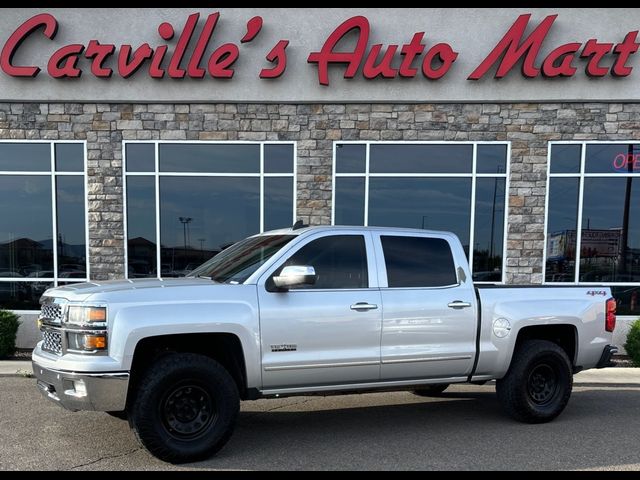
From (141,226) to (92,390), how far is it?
6.21m

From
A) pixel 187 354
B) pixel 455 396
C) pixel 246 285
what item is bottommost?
pixel 455 396

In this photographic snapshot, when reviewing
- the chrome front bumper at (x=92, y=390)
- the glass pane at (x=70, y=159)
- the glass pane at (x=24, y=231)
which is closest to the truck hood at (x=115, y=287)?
the chrome front bumper at (x=92, y=390)

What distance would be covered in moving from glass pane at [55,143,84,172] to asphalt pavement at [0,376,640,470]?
15.9 feet

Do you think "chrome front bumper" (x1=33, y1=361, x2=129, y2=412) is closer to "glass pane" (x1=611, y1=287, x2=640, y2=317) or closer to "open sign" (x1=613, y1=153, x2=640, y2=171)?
"glass pane" (x1=611, y1=287, x2=640, y2=317)

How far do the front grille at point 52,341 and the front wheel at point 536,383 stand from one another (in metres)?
4.28

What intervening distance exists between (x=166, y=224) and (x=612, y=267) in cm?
887

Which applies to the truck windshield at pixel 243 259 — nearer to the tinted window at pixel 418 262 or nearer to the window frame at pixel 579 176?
the tinted window at pixel 418 262

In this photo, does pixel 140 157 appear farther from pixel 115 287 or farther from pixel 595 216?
pixel 595 216

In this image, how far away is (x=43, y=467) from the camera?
3.92 meters

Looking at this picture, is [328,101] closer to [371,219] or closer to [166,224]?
[371,219]

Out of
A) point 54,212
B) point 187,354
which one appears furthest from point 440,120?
point 54,212

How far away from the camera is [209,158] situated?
9484mm

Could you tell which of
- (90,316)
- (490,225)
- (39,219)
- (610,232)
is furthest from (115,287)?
(610,232)

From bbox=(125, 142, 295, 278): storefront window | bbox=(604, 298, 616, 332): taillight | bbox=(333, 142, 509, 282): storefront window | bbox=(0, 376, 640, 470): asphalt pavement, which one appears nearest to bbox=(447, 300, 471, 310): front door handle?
bbox=(0, 376, 640, 470): asphalt pavement
